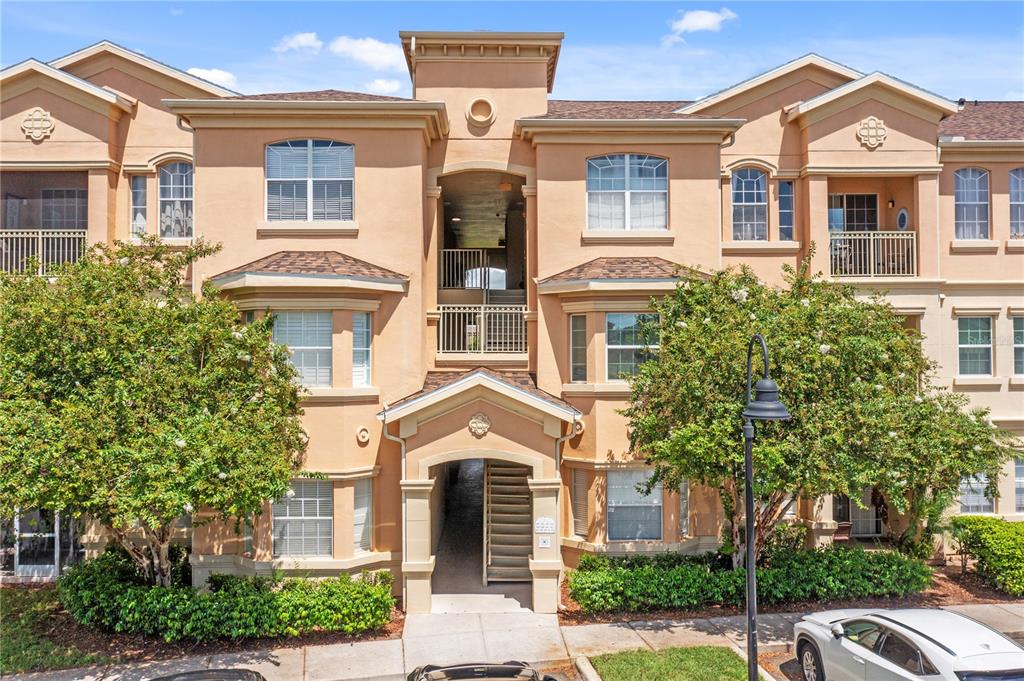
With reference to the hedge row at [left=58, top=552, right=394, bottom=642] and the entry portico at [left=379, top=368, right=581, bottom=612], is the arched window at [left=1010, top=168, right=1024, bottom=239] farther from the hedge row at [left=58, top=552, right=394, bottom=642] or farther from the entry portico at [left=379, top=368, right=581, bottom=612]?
the hedge row at [left=58, top=552, right=394, bottom=642]

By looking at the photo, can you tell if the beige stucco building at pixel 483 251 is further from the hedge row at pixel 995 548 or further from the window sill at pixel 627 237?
the hedge row at pixel 995 548

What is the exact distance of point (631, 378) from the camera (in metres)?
14.4

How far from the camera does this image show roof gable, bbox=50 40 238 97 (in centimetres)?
1823

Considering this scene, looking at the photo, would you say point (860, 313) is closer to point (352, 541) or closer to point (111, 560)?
point (352, 541)

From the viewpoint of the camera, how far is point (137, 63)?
60.2 feet

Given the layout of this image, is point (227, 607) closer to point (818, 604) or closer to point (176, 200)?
point (176, 200)

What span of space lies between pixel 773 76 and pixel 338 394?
13.2m

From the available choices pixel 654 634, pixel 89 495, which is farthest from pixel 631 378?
pixel 89 495

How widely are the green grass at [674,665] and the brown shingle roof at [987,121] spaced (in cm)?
1471

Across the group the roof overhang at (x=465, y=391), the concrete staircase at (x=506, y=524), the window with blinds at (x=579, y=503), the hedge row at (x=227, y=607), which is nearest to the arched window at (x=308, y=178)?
the roof overhang at (x=465, y=391)

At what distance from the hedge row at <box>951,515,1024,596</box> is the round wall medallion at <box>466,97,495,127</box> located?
1409 cm

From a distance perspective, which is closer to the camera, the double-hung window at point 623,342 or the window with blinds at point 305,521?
the window with blinds at point 305,521

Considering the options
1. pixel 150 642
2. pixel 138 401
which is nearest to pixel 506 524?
pixel 150 642

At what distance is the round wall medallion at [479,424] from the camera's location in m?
14.6
